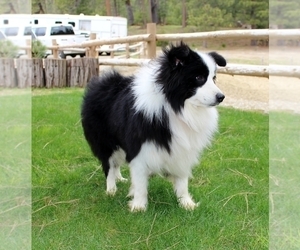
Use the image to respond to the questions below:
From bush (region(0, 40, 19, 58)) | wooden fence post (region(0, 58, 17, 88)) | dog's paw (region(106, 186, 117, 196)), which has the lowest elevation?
dog's paw (region(106, 186, 117, 196))

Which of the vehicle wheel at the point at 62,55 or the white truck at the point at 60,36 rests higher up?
the white truck at the point at 60,36

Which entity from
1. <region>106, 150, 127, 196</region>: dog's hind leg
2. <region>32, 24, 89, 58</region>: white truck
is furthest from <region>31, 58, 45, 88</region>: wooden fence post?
<region>106, 150, 127, 196</region>: dog's hind leg

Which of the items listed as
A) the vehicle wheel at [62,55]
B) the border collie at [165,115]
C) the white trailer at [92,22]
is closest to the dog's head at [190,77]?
the border collie at [165,115]

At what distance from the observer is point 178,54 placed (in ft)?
6.07

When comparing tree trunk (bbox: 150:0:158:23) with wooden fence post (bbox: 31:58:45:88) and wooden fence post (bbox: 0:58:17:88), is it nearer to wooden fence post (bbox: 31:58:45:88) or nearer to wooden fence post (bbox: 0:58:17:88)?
wooden fence post (bbox: 31:58:45:88)

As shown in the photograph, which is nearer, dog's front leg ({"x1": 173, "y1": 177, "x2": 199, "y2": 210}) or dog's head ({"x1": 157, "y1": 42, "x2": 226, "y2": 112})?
dog's head ({"x1": 157, "y1": 42, "x2": 226, "y2": 112})

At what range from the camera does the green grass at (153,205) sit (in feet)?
6.06

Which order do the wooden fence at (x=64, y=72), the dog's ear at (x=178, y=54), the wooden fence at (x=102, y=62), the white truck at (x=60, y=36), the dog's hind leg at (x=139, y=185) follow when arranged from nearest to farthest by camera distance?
the dog's ear at (x=178, y=54) < the dog's hind leg at (x=139, y=185) < the wooden fence at (x=102, y=62) < the wooden fence at (x=64, y=72) < the white truck at (x=60, y=36)

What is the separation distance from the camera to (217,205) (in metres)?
2.21

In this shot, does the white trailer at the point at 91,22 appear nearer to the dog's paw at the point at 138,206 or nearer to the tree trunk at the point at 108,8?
the tree trunk at the point at 108,8

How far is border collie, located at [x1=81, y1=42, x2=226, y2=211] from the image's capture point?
1.88 m

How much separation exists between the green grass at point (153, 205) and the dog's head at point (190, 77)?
628mm

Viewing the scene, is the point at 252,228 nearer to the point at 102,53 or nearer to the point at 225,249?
the point at 225,249

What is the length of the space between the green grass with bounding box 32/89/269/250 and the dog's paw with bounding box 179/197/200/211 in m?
0.04
